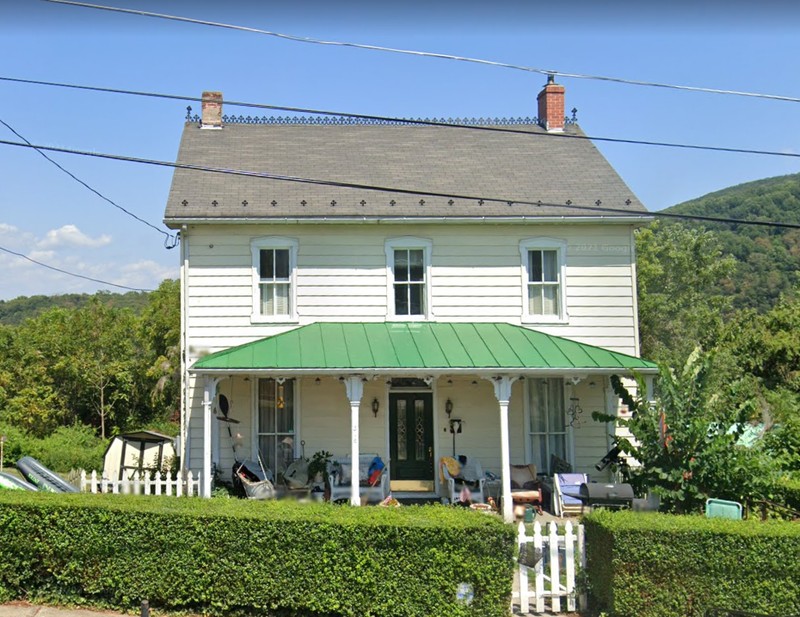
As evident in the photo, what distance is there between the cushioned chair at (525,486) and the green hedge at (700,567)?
21.3ft

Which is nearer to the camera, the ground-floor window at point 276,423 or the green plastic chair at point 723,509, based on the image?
the green plastic chair at point 723,509

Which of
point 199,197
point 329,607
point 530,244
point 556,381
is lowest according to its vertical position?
point 329,607

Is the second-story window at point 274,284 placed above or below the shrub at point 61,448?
above

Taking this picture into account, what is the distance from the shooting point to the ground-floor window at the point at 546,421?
56.7 feet

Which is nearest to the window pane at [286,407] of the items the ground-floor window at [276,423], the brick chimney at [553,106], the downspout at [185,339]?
the ground-floor window at [276,423]

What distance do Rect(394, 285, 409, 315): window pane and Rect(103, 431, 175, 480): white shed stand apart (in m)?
6.29

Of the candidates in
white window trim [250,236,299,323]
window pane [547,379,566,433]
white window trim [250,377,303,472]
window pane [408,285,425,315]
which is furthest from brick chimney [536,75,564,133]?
white window trim [250,377,303,472]

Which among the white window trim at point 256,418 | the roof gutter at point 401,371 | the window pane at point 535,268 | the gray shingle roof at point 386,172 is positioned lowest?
the white window trim at point 256,418

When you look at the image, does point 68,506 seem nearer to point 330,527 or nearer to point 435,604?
point 330,527

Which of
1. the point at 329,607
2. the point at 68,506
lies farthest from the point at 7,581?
the point at 329,607

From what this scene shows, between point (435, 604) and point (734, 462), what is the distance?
16.8ft

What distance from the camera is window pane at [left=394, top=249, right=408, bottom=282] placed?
17391mm

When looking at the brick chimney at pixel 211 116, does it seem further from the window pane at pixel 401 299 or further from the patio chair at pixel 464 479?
the patio chair at pixel 464 479

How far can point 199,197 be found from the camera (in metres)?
17.2
